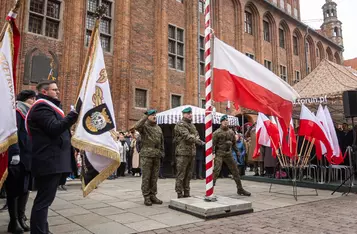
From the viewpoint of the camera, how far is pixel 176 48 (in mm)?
19078

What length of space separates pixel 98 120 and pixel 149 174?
251 centimetres

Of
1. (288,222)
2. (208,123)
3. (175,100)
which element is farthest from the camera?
(175,100)

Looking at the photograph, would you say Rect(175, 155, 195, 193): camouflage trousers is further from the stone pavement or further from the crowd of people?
the stone pavement

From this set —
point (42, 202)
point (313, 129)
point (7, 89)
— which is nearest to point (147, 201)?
point (42, 202)

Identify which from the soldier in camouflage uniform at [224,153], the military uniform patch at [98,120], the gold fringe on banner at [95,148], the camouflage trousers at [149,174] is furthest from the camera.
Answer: the soldier in camouflage uniform at [224,153]

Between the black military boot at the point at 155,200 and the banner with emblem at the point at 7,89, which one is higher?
the banner with emblem at the point at 7,89

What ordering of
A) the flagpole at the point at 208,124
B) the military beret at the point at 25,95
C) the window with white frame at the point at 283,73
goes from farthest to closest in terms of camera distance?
the window with white frame at the point at 283,73 < the flagpole at the point at 208,124 < the military beret at the point at 25,95

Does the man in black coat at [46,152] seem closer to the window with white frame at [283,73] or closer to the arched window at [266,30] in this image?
the arched window at [266,30]

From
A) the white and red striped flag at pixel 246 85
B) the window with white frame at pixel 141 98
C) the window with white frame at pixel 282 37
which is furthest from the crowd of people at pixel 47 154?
the window with white frame at pixel 282 37

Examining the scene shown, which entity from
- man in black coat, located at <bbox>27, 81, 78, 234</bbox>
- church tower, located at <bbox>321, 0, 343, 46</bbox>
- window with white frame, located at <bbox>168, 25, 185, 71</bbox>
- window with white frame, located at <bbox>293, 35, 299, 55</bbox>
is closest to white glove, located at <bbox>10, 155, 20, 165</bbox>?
man in black coat, located at <bbox>27, 81, 78, 234</bbox>

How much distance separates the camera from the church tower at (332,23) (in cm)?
4791

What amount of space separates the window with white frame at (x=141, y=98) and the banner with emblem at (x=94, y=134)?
12.5 m

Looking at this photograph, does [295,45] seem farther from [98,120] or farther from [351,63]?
[351,63]

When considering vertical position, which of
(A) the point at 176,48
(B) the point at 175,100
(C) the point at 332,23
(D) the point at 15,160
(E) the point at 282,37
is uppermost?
(C) the point at 332,23
